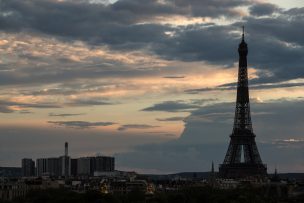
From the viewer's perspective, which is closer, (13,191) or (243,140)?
(13,191)

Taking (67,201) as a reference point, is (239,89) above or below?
above

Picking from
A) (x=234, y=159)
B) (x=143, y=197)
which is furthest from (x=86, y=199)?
(x=234, y=159)

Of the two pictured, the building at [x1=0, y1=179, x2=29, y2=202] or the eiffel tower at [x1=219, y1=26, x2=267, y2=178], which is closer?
the building at [x1=0, y1=179, x2=29, y2=202]

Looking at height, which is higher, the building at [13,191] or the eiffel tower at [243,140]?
the eiffel tower at [243,140]

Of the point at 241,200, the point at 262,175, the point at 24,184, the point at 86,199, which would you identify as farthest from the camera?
the point at 262,175

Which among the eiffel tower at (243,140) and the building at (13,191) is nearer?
the building at (13,191)

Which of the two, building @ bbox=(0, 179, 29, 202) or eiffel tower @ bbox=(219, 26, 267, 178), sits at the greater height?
eiffel tower @ bbox=(219, 26, 267, 178)

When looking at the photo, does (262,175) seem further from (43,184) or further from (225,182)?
(43,184)

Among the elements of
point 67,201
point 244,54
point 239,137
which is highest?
point 244,54
